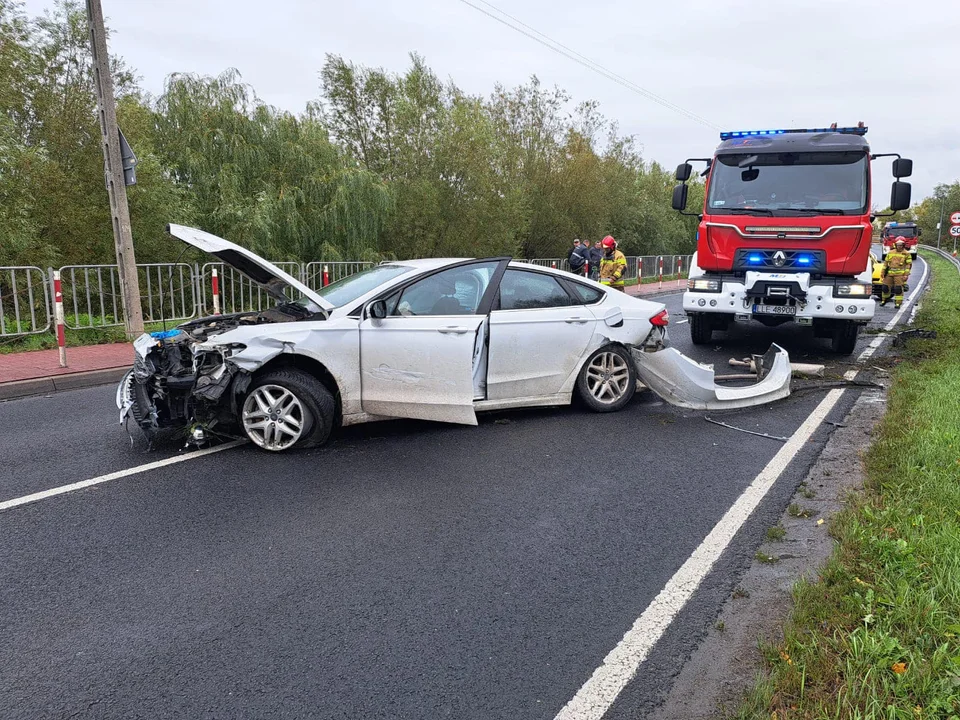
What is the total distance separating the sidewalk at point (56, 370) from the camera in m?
7.95

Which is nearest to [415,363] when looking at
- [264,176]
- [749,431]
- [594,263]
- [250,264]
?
[250,264]

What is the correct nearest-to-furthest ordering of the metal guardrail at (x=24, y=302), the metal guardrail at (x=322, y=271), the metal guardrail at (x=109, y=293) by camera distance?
the metal guardrail at (x=24, y=302) < the metal guardrail at (x=109, y=293) < the metal guardrail at (x=322, y=271)

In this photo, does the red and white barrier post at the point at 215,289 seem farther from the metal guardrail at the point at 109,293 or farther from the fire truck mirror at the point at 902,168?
the fire truck mirror at the point at 902,168

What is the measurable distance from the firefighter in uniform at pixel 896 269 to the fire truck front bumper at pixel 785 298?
27.9 ft

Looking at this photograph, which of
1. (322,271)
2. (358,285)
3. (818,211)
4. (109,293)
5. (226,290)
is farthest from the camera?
(322,271)

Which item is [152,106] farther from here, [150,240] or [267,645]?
[267,645]

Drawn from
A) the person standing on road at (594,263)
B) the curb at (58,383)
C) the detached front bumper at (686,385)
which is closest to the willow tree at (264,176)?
the person standing on road at (594,263)

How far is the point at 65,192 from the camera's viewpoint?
12.6 meters

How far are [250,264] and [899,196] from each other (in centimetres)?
902

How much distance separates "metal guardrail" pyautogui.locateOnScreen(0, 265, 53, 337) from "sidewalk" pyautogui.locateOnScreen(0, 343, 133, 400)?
0.71 meters

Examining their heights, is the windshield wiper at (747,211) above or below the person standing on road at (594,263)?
above

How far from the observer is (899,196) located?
985cm

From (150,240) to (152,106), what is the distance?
4.68 m

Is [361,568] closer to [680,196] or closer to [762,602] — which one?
[762,602]
